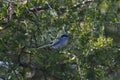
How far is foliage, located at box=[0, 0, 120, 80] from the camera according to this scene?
6.42 metres

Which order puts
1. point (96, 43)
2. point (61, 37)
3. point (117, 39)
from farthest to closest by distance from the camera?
point (117, 39)
point (61, 37)
point (96, 43)

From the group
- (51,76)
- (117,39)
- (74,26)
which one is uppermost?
(74,26)

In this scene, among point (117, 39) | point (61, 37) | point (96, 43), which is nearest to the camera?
point (96, 43)

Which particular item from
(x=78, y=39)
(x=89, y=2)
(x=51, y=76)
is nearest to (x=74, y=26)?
(x=78, y=39)

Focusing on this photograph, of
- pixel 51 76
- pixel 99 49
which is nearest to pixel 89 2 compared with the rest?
pixel 99 49

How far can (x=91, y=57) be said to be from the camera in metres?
6.78

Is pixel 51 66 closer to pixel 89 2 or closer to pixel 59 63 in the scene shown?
pixel 59 63

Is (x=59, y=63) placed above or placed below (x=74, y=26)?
below

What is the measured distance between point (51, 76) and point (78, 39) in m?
1.14

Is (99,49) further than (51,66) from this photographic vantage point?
No

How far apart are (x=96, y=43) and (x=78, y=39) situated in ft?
1.22

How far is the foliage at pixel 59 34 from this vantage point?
6.42m

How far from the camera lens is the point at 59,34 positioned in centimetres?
674

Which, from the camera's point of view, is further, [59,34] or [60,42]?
[59,34]
